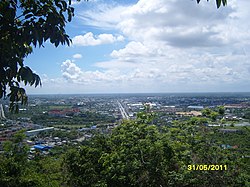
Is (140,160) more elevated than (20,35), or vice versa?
(20,35)

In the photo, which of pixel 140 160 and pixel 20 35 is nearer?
pixel 20 35

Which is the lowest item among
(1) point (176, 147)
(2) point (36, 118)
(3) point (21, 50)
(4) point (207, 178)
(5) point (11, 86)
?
(2) point (36, 118)

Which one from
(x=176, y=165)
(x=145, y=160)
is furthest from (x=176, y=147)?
(x=145, y=160)

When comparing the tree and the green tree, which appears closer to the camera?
the tree

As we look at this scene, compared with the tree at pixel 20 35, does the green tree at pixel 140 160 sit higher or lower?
lower

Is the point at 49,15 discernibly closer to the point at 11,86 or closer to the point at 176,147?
the point at 11,86

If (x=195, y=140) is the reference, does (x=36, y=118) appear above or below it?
below

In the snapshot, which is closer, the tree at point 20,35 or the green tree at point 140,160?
the tree at point 20,35

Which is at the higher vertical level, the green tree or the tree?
the tree

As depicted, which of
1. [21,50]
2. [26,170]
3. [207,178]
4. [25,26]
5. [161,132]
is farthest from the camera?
[26,170]

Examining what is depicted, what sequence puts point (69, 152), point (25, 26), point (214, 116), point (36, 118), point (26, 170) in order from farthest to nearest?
point (36, 118) < point (69, 152) < point (26, 170) < point (214, 116) < point (25, 26)

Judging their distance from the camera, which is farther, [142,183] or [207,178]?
[142,183]
